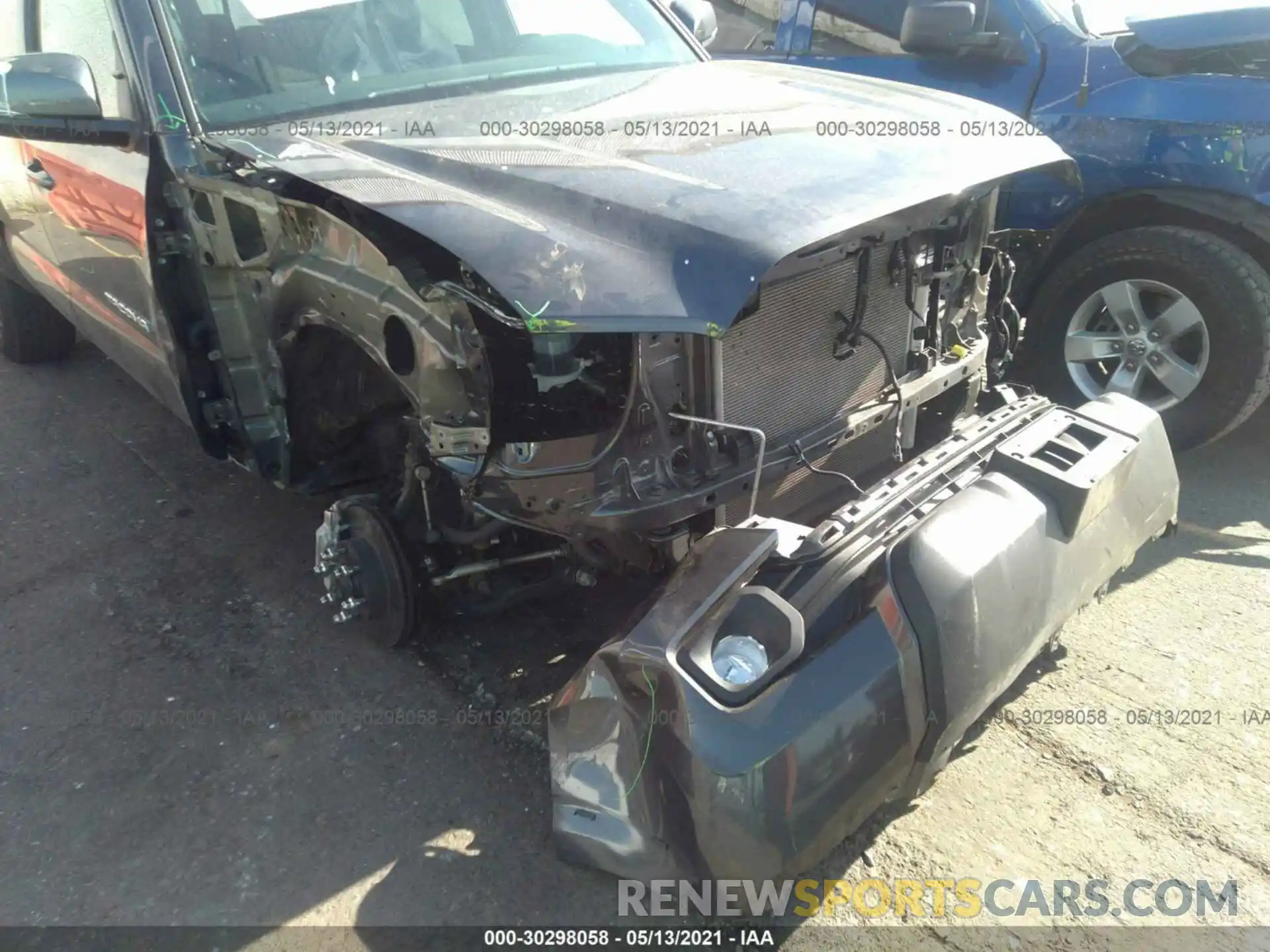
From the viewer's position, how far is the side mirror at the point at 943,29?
12.9ft

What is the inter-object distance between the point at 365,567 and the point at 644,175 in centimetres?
139

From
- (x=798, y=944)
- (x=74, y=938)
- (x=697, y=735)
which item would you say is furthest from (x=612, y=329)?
(x=74, y=938)

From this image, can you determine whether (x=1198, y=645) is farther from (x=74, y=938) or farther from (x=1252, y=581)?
(x=74, y=938)

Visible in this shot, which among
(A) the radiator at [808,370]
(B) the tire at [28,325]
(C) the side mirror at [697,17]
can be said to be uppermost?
(C) the side mirror at [697,17]

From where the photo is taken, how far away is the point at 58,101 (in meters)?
2.71

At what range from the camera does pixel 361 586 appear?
112 inches

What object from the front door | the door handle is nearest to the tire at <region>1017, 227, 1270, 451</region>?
the front door

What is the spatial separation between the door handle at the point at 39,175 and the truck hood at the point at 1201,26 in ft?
13.8

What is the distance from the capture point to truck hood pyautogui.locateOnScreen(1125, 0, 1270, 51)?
3646mm

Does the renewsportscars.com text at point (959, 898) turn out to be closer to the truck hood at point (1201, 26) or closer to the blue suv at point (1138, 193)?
the blue suv at point (1138, 193)

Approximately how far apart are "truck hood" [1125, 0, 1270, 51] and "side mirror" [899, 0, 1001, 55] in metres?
0.58

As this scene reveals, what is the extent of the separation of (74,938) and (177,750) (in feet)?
1.99

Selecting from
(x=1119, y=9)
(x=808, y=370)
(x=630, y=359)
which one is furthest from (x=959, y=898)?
(x=1119, y=9)

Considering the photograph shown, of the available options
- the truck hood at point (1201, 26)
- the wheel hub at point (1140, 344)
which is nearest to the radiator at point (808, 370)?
the wheel hub at point (1140, 344)
